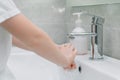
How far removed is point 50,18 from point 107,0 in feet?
1.47

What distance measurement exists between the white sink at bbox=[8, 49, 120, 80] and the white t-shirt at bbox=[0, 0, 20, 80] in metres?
0.35

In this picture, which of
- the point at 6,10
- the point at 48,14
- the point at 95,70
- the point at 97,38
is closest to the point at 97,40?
the point at 97,38

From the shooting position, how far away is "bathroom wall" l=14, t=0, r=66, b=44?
1.38 metres

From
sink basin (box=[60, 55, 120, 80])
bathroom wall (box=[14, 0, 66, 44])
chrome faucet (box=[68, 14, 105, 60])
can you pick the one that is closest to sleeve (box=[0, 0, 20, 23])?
sink basin (box=[60, 55, 120, 80])

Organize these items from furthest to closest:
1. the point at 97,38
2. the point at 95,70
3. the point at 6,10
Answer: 1. the point at 97,38
2. the point at 95,70
3. the point at 6,10

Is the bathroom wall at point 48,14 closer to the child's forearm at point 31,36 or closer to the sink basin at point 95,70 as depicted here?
the sink basin at point 95,70

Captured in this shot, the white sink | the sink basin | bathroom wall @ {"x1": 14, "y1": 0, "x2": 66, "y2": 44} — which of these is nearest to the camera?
the sink basin

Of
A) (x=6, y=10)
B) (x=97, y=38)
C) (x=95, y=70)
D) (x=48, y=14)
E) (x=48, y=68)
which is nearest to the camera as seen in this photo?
(x=6, y=10)

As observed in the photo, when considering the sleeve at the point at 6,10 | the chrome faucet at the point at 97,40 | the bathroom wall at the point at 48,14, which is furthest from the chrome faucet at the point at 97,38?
the sleeve at the point at 6,10

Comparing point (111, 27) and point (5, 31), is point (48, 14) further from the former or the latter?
point (5, 31)

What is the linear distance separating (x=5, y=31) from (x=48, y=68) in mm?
622

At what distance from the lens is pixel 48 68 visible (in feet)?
3.89

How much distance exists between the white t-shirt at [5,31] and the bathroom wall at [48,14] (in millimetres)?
770

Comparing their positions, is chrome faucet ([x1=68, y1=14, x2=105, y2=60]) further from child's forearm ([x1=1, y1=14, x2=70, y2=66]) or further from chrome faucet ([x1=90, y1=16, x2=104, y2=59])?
child's forearm ([x1=1, y1=14, x2=70, y2=66])
